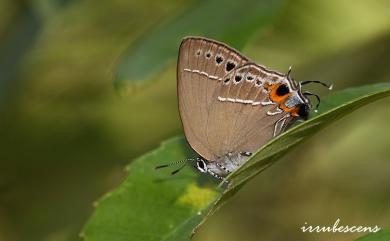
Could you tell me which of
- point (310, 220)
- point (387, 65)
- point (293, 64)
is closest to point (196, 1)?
point (293, 64)

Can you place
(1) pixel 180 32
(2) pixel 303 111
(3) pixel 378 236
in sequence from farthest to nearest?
(1) pixel 180 32 → (2) pixel 303 111 → (3) pixel 378 236

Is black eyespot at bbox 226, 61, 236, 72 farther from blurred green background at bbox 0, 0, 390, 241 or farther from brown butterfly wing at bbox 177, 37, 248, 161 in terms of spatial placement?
blurred green background at bbox 0, 0, 390, 241

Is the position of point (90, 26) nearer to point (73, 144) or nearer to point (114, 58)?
point (114, 58)

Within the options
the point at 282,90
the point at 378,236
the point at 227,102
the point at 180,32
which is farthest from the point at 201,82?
the point at 378,236

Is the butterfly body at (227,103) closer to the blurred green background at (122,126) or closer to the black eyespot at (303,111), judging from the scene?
the black eyespot at (303,111)

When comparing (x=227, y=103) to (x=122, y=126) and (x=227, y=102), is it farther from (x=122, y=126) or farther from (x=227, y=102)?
(x=122, y=126)

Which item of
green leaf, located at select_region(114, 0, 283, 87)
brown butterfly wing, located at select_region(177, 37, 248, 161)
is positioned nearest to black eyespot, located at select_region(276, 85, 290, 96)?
brown butterfly wing, located at select_region(177, 37, 248, 161)

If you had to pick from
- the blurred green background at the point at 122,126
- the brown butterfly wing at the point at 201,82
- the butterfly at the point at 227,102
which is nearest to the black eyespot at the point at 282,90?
the butterfly at the point at 227,102
